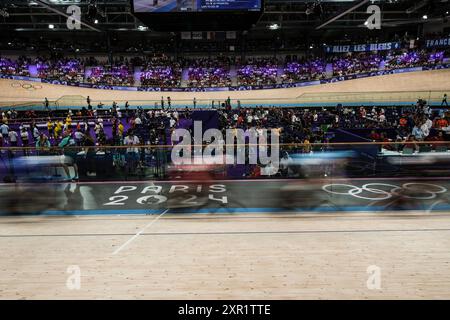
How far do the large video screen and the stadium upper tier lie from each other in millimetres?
27013

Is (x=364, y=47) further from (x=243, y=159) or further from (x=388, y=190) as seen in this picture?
(x=243, y=159)

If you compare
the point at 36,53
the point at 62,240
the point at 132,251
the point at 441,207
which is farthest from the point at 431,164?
the point at 36,53

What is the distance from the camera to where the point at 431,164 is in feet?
29.0

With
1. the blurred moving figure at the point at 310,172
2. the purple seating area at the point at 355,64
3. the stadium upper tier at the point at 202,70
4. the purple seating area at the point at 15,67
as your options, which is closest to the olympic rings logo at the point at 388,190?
the blurred moving figure at the point at 310,172

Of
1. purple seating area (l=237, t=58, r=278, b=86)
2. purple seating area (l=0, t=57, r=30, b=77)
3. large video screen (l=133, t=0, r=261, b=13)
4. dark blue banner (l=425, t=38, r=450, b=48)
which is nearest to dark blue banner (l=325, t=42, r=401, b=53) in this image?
dark blue banner (l=425, t=38, r=450, b=48)

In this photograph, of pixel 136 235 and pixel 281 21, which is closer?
pixel 136 235

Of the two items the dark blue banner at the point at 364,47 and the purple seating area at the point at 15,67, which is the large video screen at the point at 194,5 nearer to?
the purple seating area at the point at 15,67

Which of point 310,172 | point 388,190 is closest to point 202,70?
point 310,172

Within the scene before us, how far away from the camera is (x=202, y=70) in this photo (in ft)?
125

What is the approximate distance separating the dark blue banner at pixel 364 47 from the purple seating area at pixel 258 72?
6.66 meters

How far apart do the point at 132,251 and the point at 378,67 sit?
1396 inches

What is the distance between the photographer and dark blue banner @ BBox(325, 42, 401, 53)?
33.8m

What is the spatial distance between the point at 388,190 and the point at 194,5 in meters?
6.56

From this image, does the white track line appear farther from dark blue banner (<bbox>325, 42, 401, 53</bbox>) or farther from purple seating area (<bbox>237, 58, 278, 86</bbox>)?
dark blue banner (<bbox>325, 42, 401, 53</bbox>)
